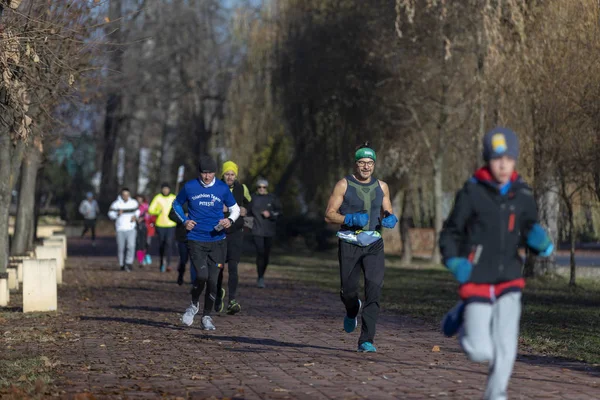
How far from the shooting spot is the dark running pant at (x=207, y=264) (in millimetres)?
14109

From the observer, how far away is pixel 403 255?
1388 inches

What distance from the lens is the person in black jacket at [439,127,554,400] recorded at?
24.1ft

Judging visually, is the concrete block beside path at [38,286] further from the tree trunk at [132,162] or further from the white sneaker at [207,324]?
the tree trunk at [132,162]

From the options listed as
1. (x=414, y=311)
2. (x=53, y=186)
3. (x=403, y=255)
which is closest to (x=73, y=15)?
(x=414, y=311)

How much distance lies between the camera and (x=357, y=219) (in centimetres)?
1141

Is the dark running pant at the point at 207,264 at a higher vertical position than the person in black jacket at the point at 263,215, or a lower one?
lower

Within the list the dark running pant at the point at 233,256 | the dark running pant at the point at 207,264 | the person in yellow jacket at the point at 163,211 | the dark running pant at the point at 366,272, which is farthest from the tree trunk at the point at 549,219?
the dark running pant at the point at 366,272

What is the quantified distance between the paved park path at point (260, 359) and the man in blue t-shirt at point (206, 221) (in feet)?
1.99

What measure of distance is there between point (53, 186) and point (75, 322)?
56680mm

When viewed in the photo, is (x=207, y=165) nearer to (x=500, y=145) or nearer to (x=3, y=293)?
(x=3, y=293)

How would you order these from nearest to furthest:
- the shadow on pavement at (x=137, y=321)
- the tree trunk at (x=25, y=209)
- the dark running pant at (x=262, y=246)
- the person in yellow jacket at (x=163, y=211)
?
the shadow on pavement at (x=137, y=321) → the dark running pant at (x=262, y=246) → the person in yellow jacket at (x=163, y=211) → the tree trunk at (x=25, y=209)

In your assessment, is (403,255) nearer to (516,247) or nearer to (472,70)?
(472,70)

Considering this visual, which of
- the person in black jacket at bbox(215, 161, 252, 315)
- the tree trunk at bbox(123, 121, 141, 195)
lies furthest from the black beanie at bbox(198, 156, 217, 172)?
the tree trunk at bbox(123, 121, 141, 195)

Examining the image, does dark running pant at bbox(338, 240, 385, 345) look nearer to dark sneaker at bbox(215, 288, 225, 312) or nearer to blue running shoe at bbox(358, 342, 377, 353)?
blue running shoe at bbox(358, 342, 377, 353)
